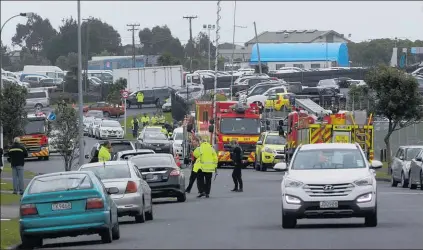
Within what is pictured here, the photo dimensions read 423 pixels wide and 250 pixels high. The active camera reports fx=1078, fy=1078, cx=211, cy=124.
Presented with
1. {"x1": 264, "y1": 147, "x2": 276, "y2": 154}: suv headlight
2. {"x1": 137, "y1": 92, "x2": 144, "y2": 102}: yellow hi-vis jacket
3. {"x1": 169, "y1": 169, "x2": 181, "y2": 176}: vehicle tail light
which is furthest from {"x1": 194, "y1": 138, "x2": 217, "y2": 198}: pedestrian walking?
{"x1": 137, "y1": 92, "x2": 144, "y2": 102}: yellow hi-vis jacket

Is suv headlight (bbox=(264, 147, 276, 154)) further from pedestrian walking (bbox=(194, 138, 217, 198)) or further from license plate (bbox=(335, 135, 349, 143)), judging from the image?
pedestrian walking (bbox=(194, 138, 217, 198))

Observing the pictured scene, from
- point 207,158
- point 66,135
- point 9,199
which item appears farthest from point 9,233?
point 66,135

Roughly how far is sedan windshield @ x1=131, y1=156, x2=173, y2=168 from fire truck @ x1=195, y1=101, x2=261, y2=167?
70.7 feet

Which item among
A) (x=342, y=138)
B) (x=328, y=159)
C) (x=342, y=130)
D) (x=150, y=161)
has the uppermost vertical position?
(x=328, y=159)

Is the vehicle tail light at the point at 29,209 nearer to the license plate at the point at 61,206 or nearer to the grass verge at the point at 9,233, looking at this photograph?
the license plate at the point at 61,206

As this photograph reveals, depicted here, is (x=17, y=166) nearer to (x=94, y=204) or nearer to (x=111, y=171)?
(x=111, y=171)

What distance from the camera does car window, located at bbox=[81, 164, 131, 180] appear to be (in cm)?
2386

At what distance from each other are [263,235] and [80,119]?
26.0 meters

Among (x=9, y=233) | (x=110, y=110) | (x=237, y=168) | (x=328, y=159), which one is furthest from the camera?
(x=110, y=110)

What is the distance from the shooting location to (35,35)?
147 metres

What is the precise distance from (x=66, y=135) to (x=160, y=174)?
625 inches

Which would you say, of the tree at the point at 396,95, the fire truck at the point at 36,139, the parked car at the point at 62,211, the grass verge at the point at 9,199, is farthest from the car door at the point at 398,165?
the fire truck at the point at 36,139

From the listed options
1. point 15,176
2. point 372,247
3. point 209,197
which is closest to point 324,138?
point 209,197

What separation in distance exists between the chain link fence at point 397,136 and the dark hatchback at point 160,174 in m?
27.5
